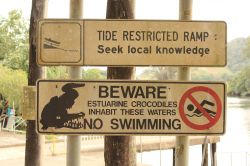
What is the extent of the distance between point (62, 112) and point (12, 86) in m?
24.1

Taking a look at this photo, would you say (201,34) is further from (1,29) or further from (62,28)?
(1,29)

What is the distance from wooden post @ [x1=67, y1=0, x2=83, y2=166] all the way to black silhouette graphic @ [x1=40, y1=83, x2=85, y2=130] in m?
0.15

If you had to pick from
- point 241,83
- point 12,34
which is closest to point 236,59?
point 241,83

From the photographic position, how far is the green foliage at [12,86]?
26.7 metres

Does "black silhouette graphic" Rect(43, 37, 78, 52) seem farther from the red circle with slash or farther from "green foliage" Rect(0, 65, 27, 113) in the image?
"green foliage" Rect(0, 65, 27, 113)

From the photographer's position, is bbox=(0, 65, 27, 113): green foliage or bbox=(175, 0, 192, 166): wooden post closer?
bbox=(175, 0, 192, 166): wooden post

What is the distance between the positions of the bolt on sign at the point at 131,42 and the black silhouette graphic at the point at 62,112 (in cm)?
22

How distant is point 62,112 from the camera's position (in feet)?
11.2

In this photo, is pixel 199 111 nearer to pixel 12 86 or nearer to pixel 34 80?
pixel 34 80

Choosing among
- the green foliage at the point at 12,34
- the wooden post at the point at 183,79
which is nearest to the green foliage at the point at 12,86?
the green foliage at the point at 12,34

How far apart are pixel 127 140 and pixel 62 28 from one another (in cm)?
181

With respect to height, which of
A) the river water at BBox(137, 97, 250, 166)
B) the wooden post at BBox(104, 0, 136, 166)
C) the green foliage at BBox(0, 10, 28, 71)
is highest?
the green foliage at BBox(0, 10, 28, 71)

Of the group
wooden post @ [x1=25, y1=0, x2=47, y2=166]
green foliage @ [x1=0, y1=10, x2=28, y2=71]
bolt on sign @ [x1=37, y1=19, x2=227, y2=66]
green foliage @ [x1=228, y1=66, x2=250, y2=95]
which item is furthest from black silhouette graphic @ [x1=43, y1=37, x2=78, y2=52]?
green foliage @ [x1=228, y1=66, x2=250, y2=95]

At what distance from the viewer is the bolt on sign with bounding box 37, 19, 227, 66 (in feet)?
11.3
